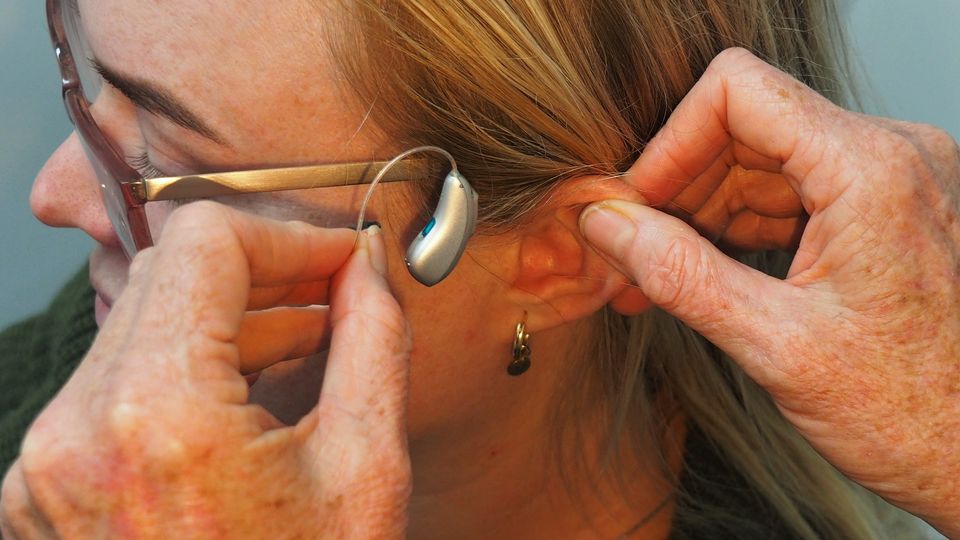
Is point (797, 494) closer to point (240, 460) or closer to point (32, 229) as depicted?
point (240, 460)

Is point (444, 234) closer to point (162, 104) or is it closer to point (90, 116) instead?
point (162, 104)

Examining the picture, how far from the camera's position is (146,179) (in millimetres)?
1172

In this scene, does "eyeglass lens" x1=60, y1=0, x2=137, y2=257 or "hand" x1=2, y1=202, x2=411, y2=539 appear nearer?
"hand" x1=2, y1=202, x2=411, y2=539

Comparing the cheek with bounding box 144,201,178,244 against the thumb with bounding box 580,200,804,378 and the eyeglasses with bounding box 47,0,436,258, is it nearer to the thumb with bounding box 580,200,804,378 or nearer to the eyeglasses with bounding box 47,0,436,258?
the eyeglasses with bounding box 47,0,436,258

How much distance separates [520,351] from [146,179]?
55 centimetres

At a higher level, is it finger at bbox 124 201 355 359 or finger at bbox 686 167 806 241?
finger at bbox 124 201 355 359

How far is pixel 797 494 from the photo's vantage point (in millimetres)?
1719

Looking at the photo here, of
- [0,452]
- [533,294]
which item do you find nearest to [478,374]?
[533,294]

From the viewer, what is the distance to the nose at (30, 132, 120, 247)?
1416 mm

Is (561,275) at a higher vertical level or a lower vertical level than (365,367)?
lower

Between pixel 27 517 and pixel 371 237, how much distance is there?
456 mm

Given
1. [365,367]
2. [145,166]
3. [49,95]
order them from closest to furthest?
[365,367], [145,166], [49,95]

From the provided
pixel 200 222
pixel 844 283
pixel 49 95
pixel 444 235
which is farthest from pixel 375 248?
pixel 49 95

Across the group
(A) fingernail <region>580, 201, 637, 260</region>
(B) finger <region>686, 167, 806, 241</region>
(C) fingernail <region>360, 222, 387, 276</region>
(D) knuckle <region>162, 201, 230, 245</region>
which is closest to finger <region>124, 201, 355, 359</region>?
(D) knuckle <region>162, 201, 230, 245</region>
